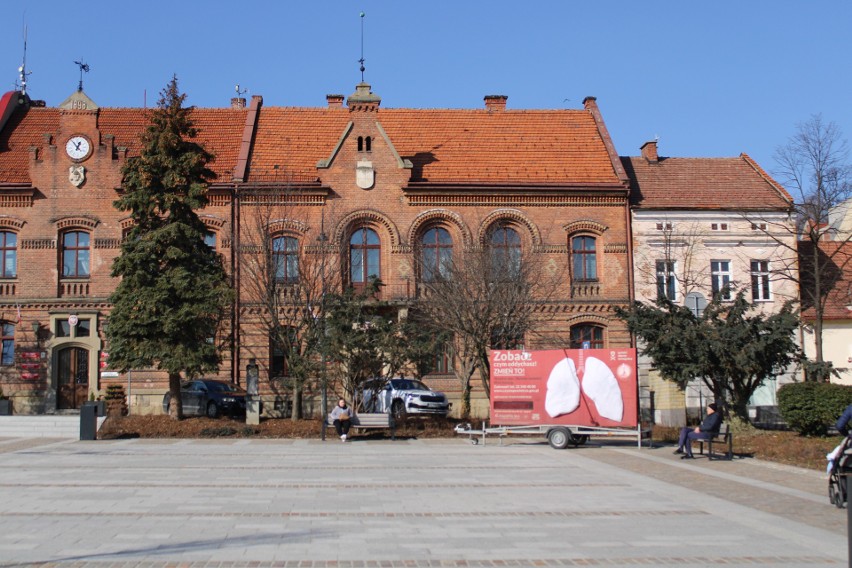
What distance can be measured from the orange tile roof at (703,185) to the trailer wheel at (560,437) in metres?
15.8

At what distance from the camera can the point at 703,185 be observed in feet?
125

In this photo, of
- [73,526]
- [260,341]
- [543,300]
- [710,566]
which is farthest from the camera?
[260,341]

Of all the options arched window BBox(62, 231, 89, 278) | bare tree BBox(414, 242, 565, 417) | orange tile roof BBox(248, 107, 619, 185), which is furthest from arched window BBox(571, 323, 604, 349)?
arched window BBox(62, 231, 89, 278)

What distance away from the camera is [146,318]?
27281mm

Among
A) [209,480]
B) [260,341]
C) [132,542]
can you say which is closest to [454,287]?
[260,341]

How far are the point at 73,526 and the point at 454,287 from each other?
18.4 metres

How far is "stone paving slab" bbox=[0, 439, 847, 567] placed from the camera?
9.80 m

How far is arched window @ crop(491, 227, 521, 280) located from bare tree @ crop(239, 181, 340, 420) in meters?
5.67

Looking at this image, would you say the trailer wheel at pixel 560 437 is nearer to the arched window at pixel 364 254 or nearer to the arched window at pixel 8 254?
the arched window at pixel 364 254

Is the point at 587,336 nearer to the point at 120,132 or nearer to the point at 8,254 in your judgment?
the point at 120,132

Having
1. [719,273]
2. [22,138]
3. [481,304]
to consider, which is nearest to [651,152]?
[719,273]

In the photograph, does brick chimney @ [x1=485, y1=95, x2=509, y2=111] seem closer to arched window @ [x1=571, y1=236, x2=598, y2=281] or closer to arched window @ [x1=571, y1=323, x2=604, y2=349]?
arched window @ [x1=571, y1=236, x2=598, y2=281]

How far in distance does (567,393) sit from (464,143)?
1763 cm

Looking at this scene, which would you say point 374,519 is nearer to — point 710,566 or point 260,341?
point 710,566
